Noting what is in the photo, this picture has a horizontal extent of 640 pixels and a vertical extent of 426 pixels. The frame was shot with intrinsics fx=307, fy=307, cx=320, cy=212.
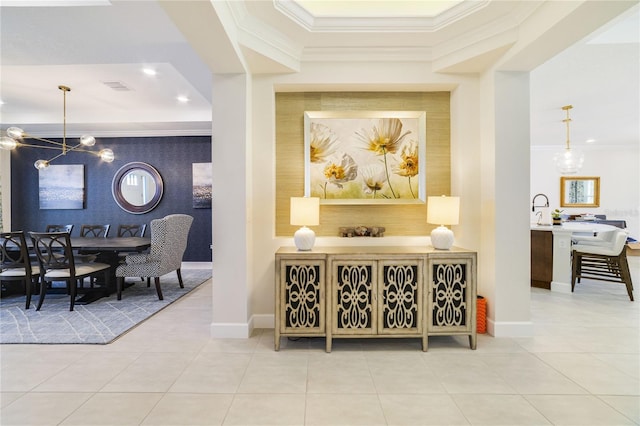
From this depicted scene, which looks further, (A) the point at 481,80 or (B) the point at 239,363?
(A) the point at 481,80

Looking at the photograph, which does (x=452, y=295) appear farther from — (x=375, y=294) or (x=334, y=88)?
(x=334, y=88)

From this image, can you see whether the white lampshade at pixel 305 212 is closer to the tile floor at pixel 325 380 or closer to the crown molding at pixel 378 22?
the tile floor at pixel 325 380

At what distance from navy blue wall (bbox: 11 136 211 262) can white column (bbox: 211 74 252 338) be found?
3660 mm

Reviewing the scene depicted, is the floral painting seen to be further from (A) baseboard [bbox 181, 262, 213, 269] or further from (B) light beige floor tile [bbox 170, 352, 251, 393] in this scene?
(A) baseboard [bbox 181, 262, 213, 269]

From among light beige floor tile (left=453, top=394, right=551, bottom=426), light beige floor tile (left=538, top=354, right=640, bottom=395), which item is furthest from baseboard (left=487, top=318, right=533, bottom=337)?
light beige floor tile (left=453, top=394, right=551, bottom=426)

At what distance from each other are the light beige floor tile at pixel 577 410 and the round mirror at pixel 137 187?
6.61m

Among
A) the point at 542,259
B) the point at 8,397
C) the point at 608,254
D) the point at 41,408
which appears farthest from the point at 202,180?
the point at 608,254

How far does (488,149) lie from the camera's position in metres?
3.01

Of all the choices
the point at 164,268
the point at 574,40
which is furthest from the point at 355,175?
the point at 164,268

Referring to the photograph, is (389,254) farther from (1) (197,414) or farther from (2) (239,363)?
(1) (197,414)

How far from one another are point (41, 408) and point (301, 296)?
1.79m

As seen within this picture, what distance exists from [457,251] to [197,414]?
7.49 feet

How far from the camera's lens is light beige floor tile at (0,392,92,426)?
1.77 m

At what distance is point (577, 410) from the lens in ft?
6.06
